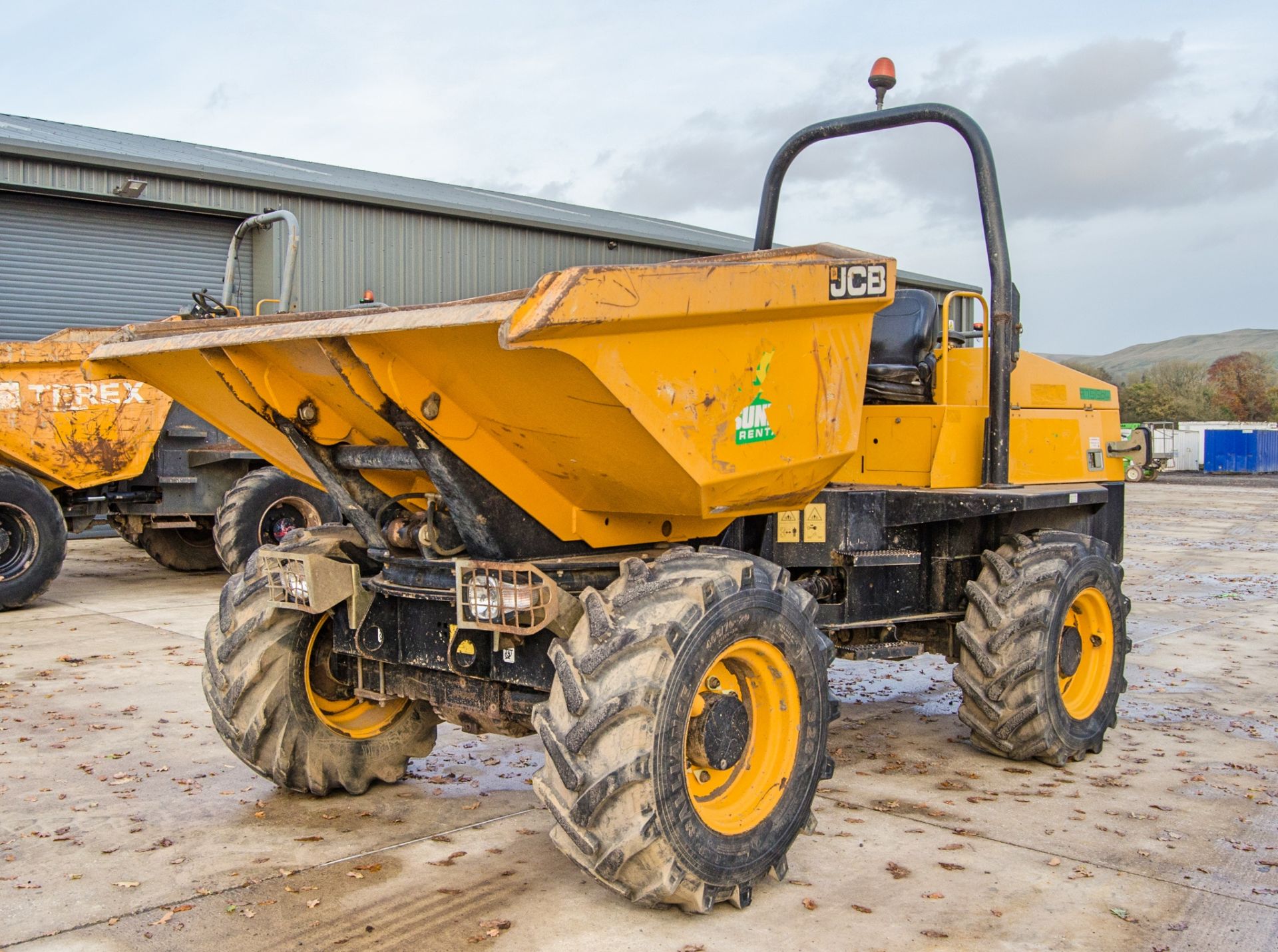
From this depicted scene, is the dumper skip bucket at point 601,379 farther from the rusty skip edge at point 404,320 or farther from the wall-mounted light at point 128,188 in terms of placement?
the wall-mounted light at point 128,188

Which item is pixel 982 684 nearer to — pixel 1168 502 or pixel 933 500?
pixel 933 500

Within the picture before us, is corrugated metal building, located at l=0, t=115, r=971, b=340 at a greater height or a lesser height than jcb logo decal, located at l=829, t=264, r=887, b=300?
greater

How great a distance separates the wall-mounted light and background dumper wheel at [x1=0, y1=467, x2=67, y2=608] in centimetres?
653

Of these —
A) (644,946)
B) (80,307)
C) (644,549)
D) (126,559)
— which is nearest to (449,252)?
(80,307)

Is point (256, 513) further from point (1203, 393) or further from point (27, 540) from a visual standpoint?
point (1203, 393)

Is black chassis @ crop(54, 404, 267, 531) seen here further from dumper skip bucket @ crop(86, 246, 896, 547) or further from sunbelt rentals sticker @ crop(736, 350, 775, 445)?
sunbelt rentals sticker @ crop(736, 350, 775, 445)

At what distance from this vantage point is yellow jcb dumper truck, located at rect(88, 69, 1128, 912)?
11.4ft

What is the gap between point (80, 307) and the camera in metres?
15.7

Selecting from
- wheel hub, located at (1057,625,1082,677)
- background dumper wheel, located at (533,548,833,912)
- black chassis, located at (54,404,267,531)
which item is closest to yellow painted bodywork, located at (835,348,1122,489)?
wheel hub, located at (1057,625,1082,677)

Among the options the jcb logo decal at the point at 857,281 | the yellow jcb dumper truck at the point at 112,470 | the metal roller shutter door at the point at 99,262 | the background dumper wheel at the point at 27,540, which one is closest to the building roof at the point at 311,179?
the metal roller shutter door at the point at 99,262

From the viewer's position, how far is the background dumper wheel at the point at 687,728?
347cm

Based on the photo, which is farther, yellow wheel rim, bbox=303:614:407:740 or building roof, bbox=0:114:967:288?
building roof, bbox=0:114:967:288

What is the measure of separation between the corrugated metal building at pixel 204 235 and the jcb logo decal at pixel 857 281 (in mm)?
13206

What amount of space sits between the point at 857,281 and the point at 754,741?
1584mm
